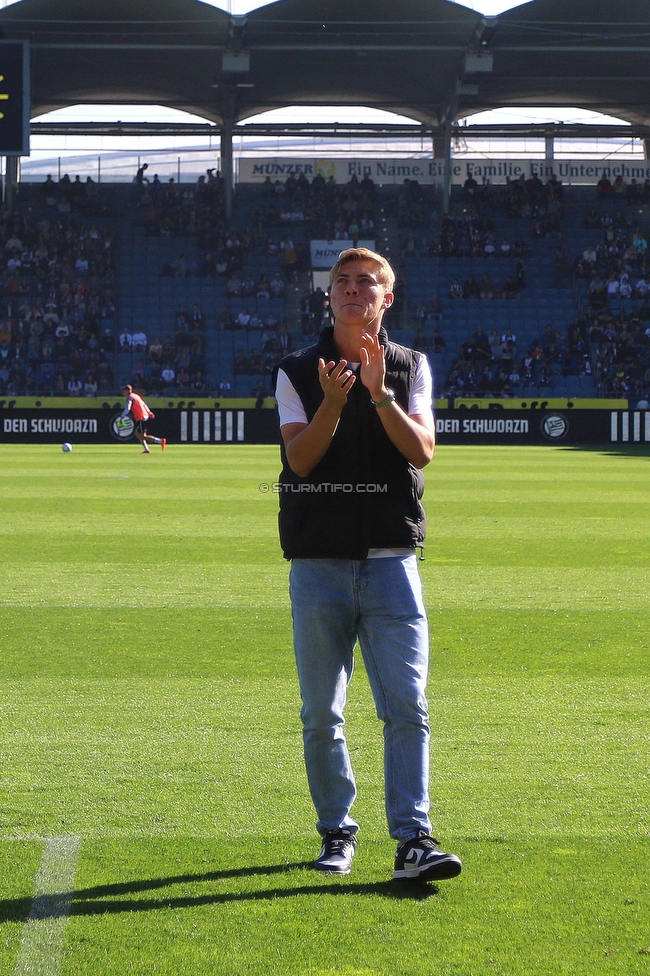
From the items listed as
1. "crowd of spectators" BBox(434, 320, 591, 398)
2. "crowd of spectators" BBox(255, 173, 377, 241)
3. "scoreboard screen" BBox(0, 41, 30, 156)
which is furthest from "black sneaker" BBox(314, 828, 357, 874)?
"crowd of spectators" BBox(255, 173, 377, 241)

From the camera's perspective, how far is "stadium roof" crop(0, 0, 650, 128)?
1620 inches

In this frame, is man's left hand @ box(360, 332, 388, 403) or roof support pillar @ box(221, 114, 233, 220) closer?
man's left hand @ box(360, 332, 388, 403)

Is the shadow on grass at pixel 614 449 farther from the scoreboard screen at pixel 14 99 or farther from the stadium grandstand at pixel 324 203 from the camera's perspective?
the scoreboard screen at pixel 14 99

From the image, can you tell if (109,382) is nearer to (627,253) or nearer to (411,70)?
(411,70)

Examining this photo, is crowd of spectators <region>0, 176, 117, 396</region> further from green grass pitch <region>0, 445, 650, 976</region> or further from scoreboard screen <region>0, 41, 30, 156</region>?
green grass pitch <region>0, 445, 650, 976</region>

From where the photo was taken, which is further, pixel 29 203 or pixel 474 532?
pixel 29 203

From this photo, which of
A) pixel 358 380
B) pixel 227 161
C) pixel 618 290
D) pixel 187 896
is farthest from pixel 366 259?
pixel 227 161

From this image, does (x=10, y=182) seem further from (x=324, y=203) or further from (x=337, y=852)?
(x=337, y=852)

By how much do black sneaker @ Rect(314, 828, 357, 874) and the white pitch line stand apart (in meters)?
0.83

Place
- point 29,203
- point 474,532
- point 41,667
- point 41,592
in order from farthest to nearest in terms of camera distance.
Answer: point 29,203 < point 474,532 < point 41,592 < point 41,667

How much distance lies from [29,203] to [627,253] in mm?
23791

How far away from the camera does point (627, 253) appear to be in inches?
1886

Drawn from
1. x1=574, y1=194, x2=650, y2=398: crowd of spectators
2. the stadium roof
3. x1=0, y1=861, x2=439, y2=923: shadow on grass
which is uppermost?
the stadium roof

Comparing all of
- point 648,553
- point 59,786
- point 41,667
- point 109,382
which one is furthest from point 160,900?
point 109,382
